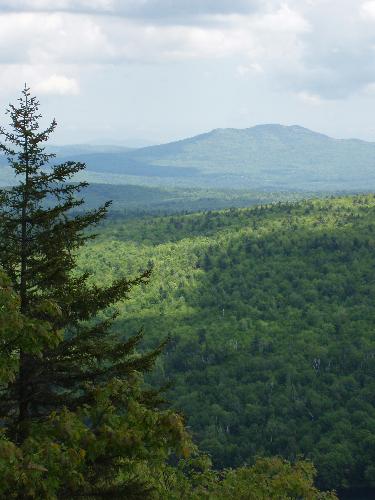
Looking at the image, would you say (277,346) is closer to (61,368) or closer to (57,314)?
(61,368)

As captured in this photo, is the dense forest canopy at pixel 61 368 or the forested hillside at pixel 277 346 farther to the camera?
the forested hillside at pixel 277 346

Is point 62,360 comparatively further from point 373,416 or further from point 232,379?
point 232,379

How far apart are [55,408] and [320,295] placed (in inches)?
6140

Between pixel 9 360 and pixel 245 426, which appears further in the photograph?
pixel 245 426

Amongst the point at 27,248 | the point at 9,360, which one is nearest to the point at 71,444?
the point at 9,360

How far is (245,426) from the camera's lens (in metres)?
118

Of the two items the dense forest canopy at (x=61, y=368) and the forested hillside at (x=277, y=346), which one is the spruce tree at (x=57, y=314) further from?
the forested hillside at (x=277, y=346)

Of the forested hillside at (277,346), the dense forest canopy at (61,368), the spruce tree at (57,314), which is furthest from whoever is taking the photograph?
the forested hillside at (277,346)

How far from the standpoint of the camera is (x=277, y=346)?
144 metres

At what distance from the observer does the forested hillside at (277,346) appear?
363ft

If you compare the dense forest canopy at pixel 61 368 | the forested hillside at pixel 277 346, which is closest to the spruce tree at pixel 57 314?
the dense forest canopy at pixel 61 368

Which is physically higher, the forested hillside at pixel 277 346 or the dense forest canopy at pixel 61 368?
the dense forest canopy at pixel 61 368

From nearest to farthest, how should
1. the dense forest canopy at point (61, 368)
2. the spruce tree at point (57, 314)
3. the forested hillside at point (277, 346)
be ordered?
1. the dense forest canopy at point (61, 368)
2. the spruce tree at point (57, 314)
3. the forested hillside at point (277, 346)

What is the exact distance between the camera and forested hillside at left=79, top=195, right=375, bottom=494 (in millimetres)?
110562
